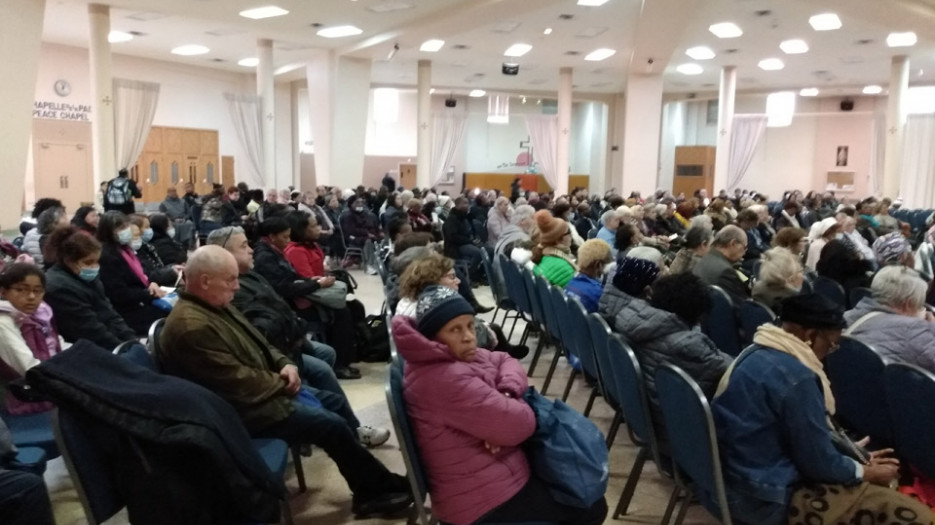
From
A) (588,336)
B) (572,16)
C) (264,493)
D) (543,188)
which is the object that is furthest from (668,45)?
(264,493)

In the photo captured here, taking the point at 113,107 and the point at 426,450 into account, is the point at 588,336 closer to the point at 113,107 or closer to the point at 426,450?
the point at 426,450

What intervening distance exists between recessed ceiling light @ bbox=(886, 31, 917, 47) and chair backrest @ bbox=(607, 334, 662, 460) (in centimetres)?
1206

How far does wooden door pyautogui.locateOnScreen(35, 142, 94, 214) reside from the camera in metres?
14.1

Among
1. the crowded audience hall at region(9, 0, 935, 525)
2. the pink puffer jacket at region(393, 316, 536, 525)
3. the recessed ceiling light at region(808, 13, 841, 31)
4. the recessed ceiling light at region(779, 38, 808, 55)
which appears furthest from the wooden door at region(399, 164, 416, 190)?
the pink puffer jacket at region(393, 316, 536, 525)

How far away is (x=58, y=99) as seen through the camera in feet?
46.8

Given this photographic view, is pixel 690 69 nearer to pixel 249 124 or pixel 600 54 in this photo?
pixel 600 54

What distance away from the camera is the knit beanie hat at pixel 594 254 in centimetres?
432

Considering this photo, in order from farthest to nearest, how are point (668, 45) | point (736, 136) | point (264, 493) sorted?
point (736, 136) → point (668, 45) → point (264, 493)

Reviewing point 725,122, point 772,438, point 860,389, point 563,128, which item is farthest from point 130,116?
point 725,122

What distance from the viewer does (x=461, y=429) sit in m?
2.12

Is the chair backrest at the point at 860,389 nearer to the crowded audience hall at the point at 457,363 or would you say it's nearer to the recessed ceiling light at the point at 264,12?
the crowded audience hall at the point at 457,363

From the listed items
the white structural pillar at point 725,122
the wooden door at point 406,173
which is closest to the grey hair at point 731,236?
the white structural pillar at point 725,122

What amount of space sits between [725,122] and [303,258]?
14.7m

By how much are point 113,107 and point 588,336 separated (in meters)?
10.9
